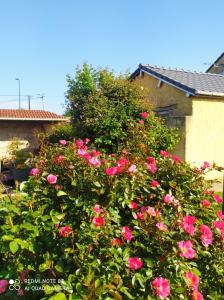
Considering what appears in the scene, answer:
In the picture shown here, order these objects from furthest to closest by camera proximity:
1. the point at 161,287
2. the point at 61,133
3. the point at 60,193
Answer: the point at 61,133 < the point at 60,193 < the point at 161,287

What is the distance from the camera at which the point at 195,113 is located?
46.1 ft

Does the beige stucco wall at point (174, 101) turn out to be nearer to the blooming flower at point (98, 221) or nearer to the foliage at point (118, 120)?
the foliage at point (118, 120)

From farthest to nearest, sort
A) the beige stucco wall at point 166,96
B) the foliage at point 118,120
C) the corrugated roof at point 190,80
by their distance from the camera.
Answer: the beige stucco wall at point 166,96 < the corrugated roof at point 190,80 < the foliage at point 118,120

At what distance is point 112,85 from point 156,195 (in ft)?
33.0

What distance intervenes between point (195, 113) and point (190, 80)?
2.81 m

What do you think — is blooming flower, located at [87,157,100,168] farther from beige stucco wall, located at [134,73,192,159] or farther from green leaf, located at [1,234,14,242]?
beige stucco wall, located at [134,73,192,159]

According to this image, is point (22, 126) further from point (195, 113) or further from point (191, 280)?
point (191, 280)

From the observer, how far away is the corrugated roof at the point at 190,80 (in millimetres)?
14219

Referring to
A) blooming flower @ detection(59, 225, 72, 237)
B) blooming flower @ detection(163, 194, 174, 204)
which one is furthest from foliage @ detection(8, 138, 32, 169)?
blooming flower @ detection(59, 225, 72, 237)

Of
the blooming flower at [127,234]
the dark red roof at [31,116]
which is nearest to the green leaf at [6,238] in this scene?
the blooming flower at [127,234]

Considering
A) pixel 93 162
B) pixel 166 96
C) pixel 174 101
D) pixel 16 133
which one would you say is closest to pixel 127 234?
pixel 93 162

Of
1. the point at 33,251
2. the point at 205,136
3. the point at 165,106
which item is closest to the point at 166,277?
the point at 33,251

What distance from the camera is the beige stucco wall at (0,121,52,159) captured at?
19.2m

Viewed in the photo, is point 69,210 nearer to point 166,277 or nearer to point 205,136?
point 166,277
